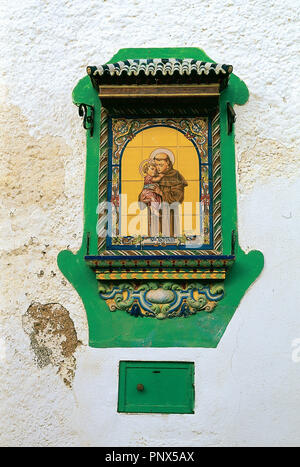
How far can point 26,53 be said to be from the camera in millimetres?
4547

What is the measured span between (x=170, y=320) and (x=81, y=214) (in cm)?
117

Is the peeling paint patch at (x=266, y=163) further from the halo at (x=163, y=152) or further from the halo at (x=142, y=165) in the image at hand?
the halo at (x=142, y=165)

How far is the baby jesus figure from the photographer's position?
13.8 ft

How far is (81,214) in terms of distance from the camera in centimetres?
418

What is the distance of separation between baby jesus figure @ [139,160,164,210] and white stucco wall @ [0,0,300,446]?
1.79 feet

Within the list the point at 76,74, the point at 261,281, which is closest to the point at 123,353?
the point at 261,281

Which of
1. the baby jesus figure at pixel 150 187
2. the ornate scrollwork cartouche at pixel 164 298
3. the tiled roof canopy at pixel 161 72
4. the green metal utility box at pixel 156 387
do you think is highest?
the tiled roof canopy at pixel 161 72

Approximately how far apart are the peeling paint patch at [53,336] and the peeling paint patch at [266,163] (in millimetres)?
1863

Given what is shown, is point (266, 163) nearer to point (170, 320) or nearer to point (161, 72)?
point (161, 72)

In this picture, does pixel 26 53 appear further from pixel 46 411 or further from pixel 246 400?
pixel 246 400

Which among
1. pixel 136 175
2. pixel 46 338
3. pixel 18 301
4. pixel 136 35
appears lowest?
pixel 46 338

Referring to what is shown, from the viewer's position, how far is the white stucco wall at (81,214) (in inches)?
149

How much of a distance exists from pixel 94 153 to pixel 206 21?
166 cm

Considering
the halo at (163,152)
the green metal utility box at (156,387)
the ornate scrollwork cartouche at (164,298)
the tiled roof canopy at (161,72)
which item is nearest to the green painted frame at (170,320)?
the ornate scrollwork cartouche at (164,298)
